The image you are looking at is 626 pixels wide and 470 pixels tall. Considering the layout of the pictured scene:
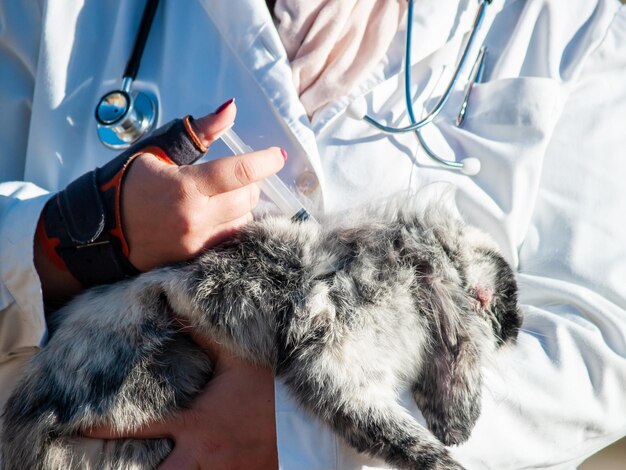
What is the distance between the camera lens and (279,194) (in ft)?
4.59

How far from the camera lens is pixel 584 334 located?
1434 mm

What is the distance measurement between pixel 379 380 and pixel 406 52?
2.69ft

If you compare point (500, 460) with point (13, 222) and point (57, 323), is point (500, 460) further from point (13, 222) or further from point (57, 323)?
point (13, 222)

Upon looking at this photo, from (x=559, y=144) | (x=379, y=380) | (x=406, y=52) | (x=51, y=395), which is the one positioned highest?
(x=51, y=395)

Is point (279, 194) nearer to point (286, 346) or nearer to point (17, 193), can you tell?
point (286, 346)

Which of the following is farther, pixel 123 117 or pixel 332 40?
pixel 332 40

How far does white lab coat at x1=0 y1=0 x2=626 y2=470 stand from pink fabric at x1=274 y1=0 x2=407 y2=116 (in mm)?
40

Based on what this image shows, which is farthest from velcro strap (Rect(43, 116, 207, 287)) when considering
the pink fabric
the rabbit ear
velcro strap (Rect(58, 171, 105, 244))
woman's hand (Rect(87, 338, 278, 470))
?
the rabbit ear

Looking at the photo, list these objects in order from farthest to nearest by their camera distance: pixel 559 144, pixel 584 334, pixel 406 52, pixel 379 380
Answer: pixel 559 144 → pixel 406 52 → pixel 584 334 → pixel 379 380

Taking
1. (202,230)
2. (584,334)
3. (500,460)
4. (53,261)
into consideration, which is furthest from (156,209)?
(584,334)

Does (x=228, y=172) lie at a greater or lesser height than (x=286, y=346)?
greater

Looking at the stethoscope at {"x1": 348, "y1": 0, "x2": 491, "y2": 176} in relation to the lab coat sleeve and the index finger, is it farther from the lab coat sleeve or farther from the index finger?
the lab coat sleeve

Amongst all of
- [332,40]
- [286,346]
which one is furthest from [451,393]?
[332,40]

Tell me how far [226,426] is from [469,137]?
0.93 meters
